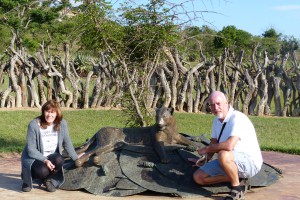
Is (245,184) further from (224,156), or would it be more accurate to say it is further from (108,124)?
(108,124)

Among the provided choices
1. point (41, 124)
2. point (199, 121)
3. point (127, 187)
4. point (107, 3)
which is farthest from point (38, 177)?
point (199, 121)

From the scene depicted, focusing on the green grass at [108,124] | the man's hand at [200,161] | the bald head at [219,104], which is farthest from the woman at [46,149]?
the green grass at [108,124]

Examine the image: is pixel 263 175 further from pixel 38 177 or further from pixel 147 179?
pixel 38 177

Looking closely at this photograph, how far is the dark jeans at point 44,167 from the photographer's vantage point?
5.39 m

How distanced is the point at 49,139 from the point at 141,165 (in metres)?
1.01

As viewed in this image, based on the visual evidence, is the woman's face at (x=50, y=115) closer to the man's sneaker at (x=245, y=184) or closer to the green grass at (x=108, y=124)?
the man's sneaker at (x=245, y=184)

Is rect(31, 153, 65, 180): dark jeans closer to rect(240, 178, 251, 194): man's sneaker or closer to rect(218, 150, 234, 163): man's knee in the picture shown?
rect(218, 150, 234, 163): man's knee

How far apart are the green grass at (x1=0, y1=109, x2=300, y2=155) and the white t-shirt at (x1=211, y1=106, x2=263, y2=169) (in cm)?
588

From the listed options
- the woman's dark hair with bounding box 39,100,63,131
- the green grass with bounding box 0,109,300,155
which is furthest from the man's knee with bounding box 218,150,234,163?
the green grass with bounding box 0,109,300,155

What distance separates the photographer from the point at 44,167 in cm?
539

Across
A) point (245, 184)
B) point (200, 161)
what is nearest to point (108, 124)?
point (200, 161)

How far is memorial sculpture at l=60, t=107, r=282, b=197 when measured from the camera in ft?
17.6

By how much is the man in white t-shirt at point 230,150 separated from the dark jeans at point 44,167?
142 centimetres

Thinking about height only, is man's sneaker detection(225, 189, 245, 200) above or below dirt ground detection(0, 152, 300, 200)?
above
